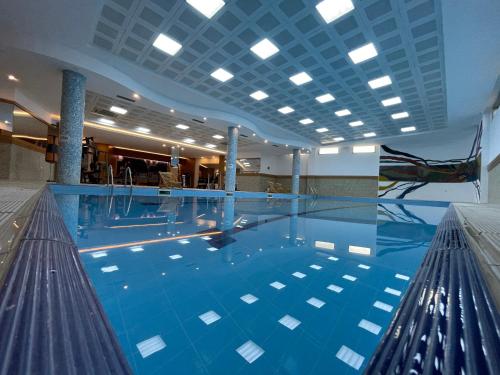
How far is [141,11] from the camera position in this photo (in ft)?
16.3

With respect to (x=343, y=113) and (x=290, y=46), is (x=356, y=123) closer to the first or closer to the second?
(x=343, y=113)

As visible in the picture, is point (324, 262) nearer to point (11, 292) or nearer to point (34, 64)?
point (11, 292)

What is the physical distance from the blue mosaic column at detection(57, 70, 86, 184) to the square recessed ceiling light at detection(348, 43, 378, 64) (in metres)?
7.73

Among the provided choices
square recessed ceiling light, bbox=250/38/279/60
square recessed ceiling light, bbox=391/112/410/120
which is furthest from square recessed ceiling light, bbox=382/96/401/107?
square recessed ceiling light, bbox=250/38/279/60

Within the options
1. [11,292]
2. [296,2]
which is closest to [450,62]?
[296,2]

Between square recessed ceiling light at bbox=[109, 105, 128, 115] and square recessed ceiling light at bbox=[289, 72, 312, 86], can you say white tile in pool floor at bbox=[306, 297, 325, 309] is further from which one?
square recessed ceiling light at bbox=[109, 105, 128, 115]

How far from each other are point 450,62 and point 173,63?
297 inches

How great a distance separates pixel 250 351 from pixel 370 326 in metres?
0.60

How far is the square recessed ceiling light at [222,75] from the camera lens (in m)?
7.35

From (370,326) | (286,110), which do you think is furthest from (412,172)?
(370,326)

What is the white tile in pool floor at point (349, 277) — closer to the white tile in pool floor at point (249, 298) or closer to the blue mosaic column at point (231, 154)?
the white tile in pool floor at point (249, 298)

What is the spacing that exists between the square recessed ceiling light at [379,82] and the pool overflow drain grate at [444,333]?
8152 mm

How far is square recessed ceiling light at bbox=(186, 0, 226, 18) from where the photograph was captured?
4684 mm

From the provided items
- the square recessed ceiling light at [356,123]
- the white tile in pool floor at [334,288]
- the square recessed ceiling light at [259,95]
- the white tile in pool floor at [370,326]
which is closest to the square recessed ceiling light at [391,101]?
the square recessed ceiling light at [356,123]
